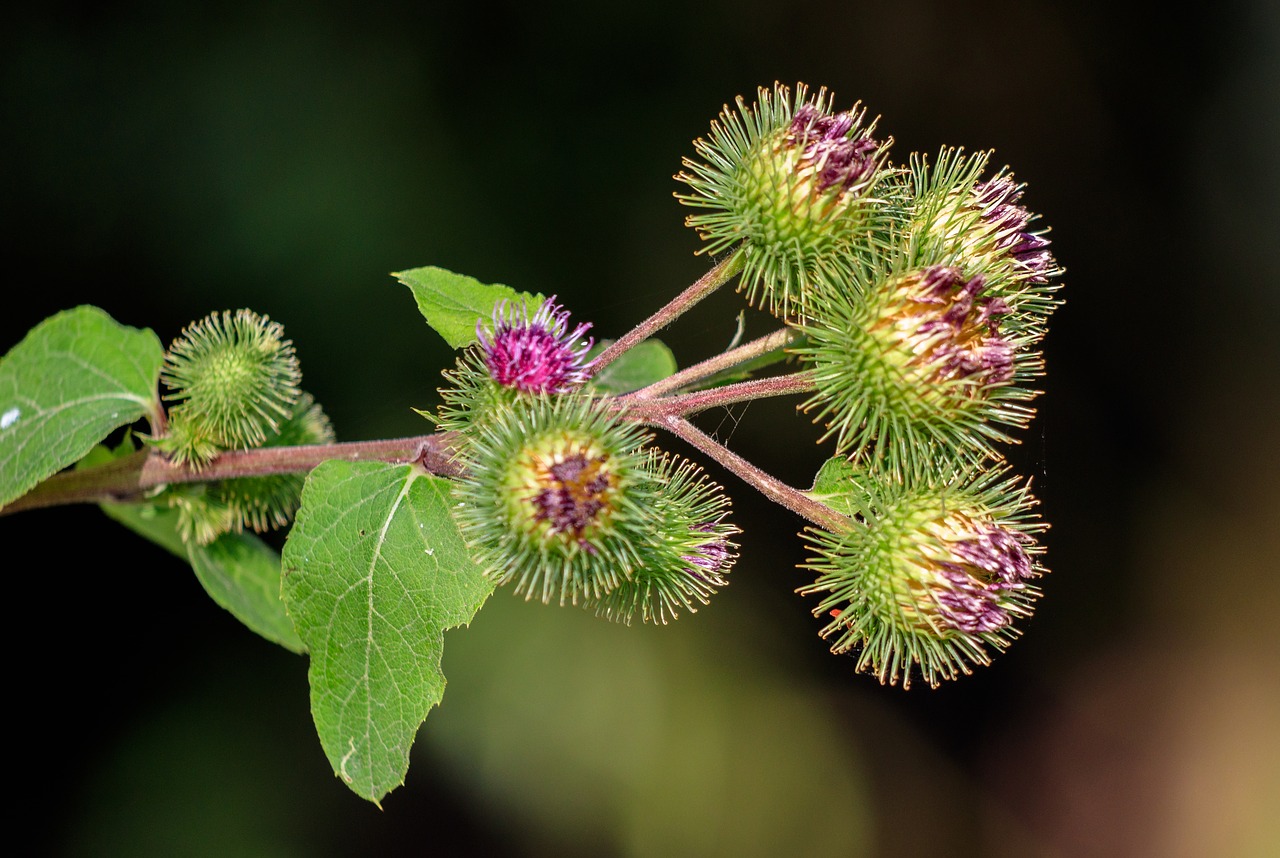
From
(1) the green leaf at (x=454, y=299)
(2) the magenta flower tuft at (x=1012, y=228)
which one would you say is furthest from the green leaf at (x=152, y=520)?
(2) the magenta flower tuft at (x=1012, y=228)

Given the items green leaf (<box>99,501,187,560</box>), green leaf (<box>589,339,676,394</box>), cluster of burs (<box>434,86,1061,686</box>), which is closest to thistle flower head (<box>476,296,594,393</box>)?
cluster of burs (<box>434,86,1061,686</box>)

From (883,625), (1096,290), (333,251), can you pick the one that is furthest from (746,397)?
(1096,290)

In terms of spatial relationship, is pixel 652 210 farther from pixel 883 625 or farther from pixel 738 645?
pixel 883 625

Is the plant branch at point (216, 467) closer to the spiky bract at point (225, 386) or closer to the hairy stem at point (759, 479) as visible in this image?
the spiky bract at point (225, 386)

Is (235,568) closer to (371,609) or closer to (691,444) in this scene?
(371,609)

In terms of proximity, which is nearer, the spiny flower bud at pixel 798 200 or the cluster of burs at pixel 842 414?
the cluster of burs at pixel 842 414

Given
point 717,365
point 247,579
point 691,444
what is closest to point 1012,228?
point 717,365
